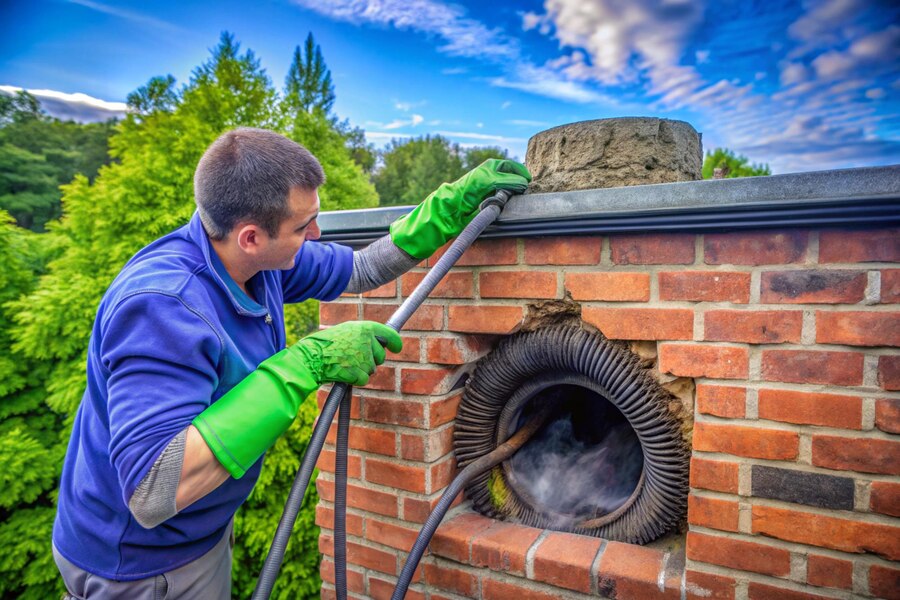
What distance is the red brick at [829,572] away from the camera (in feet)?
3.96

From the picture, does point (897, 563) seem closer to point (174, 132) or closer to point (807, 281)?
point (807, 281)

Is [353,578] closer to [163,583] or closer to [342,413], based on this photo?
[163,583]

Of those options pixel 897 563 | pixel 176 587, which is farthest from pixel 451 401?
pixel 897 563

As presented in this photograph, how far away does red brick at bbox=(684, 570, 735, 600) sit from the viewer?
1322mm

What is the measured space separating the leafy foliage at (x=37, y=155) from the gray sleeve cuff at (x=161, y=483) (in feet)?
60.5

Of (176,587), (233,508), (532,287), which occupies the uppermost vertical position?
(532,287)

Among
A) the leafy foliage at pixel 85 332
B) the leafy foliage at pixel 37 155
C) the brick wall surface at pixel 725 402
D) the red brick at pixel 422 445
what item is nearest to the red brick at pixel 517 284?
the brick wall surface at pixel 725 402

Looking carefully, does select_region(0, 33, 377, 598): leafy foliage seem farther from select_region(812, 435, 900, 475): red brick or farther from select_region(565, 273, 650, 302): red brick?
select_region(812, 435, 900, 475): red brick

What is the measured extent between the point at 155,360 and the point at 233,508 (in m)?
0.63

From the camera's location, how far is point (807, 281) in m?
1.20

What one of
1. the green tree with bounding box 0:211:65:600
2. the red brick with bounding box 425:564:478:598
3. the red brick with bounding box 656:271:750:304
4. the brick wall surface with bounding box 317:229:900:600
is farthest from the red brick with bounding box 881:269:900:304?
the green tree with bounding box 0:211:65:600

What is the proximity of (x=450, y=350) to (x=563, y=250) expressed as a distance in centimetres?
46

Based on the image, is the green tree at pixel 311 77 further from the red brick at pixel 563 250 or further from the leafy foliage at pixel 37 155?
the red brick at pixel 563 250

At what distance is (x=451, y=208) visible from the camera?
5.31 feet
